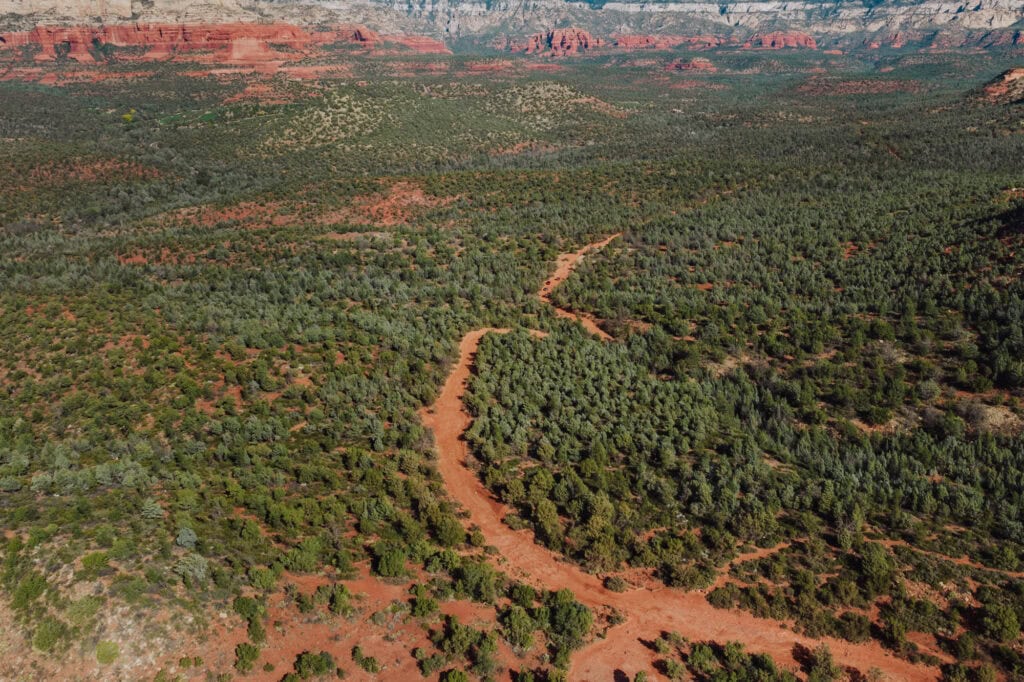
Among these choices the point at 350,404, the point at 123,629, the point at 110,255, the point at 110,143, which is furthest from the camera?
the point at 110,143

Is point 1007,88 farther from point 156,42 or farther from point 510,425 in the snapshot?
point 156,42

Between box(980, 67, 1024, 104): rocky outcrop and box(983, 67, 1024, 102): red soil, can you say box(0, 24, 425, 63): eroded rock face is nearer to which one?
box(980, 67, 1024, 104): rocky outcrop

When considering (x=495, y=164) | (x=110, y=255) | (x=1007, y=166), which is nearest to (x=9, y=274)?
(x=110, y=255)

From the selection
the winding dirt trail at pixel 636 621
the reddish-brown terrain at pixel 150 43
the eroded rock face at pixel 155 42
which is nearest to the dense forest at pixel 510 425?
the winding dirt trail at pixel 636 621

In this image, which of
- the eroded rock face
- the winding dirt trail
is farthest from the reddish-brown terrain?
the winding dirt trail

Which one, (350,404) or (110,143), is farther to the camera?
(110,143)

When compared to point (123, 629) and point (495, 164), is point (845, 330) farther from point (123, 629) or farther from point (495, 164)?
point (495, 164)

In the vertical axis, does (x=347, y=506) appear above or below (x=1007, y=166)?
below
